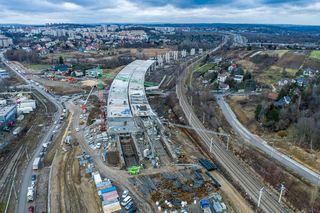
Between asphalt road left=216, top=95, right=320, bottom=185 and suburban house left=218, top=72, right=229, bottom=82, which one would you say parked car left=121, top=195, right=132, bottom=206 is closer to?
asphalt road left=216, top=95, right=320, bottom=185

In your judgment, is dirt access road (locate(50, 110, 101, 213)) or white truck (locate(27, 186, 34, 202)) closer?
dirt access road (locate(50, 110, 101, 213))

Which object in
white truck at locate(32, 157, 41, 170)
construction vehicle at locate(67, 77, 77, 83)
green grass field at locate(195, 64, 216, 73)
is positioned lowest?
white truck at locate(32, 157, 41, 170)

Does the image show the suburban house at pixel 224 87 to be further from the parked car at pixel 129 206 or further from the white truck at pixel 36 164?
the white truck at pixel 36 164

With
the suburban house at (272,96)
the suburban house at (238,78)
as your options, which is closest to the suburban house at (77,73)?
the suburban house at (238,78)

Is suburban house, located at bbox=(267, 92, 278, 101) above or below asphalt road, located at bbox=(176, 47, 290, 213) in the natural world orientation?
above

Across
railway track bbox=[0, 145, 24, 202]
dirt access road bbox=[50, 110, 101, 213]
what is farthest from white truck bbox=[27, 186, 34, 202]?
railway track bbox=[0, 145, 24, 202]

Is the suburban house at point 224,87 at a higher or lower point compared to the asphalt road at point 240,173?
higher

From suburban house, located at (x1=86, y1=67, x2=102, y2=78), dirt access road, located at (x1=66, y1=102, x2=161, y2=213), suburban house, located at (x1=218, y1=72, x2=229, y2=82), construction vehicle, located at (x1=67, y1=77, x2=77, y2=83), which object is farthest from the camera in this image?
suburban house, located at (x1=86, y1=67, x2=102, y2=78)

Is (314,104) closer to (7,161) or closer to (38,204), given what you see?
(38,204)

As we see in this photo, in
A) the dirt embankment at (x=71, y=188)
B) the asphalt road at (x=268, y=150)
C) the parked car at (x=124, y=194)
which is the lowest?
the dirt embankment at (x=71, y=188)

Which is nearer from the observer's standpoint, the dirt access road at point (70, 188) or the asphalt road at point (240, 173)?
the dirt access road at point (70, 188)

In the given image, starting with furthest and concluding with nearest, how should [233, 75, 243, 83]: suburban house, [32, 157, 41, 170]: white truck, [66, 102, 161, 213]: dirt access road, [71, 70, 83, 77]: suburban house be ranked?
[71, 70, 83, 77]: suburban house, [233, 75, 243, 83]: suburban house, [32, 157, 41, 170]: white truck, [66, 102, 161, 213]: dirt access road
